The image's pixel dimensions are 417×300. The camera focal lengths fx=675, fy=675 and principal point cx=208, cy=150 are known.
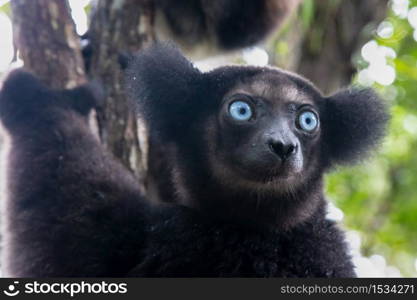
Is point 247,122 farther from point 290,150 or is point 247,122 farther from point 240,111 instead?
point 290,150

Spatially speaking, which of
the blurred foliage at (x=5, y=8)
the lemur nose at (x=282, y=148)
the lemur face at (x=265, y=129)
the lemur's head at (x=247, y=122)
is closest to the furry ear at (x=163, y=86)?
the lemur's head at (x=247, y=122)

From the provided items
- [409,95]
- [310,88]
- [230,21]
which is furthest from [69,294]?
[409,95]

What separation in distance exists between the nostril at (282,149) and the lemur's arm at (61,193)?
0.88 m

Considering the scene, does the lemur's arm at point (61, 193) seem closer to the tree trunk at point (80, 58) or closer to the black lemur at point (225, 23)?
the tree trunk at point (80, 58)

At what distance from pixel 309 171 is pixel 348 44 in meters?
2.94

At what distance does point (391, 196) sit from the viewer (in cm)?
932

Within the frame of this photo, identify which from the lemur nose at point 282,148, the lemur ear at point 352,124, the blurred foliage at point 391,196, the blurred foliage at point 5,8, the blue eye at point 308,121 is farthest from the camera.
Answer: the blurred foliage at point 391,196

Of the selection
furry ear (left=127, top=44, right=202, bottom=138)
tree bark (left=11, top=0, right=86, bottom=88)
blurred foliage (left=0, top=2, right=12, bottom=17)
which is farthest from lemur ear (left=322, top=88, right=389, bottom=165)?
blurred foliage (left=0, top=2, right=12, bottom=17)

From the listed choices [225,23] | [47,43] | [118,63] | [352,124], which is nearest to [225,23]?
[225,23]

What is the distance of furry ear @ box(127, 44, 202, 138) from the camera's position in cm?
367

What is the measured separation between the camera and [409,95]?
814cm

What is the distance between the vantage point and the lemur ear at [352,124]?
12.4 ft

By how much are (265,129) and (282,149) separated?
0.17 metres

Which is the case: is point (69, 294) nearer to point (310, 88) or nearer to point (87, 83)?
point (87, 83)
